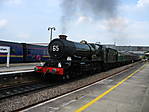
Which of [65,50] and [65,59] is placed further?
[65,59]

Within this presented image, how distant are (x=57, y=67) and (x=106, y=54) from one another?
9207mm

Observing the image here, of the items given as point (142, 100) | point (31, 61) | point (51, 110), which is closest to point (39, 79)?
point (51, 110)

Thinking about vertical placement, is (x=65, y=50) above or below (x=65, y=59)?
above

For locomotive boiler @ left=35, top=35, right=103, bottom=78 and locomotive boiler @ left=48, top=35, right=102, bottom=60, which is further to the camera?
locomotive boiler @ left=48, top=35, right=102, bottom=60

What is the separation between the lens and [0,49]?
49.6 ft

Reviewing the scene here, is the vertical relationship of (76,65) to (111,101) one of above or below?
above

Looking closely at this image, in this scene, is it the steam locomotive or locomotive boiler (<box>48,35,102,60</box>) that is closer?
the steam locomotive

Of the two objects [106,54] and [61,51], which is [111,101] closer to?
[61,51]

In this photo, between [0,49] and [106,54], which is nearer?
[0,49]

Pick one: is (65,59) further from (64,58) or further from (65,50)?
(65,50)

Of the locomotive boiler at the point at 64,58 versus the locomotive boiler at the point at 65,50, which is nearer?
the locomotive boiler at the point at 64,58

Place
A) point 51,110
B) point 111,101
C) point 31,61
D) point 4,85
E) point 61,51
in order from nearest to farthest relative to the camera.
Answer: point 51,110 → point 111,101 → point 4,85 → point 61,51 → point 31,61

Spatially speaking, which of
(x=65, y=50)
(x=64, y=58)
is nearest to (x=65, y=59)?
(x=64, y=58)

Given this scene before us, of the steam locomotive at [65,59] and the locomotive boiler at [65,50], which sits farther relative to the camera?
the locomotive boiler at [65,50]
